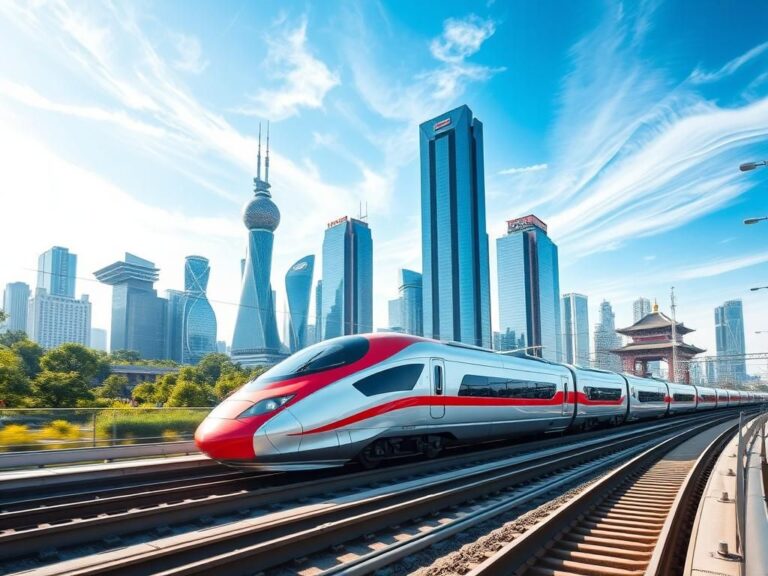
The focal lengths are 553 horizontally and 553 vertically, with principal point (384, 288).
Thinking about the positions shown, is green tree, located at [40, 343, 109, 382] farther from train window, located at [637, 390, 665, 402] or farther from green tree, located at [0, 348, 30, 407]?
train window, located at [637, 390, 665, 402]

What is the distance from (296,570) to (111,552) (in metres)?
2.15

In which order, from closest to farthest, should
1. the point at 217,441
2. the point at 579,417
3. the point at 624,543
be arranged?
the point at 624,543, the point at 217,441, the point at 579,417

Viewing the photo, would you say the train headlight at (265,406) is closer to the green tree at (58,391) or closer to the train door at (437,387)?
the train door at (437,387)

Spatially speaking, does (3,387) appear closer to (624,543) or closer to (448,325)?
(624,543)

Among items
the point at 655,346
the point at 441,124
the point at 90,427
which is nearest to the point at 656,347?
the point at 655,346

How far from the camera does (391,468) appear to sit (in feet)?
35.3

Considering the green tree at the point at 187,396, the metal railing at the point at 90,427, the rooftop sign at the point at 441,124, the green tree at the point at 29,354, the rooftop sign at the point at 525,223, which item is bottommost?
the green tree at the point at 187,396

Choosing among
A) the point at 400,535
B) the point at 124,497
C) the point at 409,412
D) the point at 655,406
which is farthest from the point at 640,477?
the point at 655,406

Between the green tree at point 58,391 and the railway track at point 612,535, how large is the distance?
36.7 metres

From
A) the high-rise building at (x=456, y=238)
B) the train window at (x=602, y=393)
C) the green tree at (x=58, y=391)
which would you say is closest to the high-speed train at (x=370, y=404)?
the train window at (x=602, y=393)

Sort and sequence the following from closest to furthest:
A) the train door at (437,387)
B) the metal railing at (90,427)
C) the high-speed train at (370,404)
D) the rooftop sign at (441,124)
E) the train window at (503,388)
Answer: the high-speed train at (370,404)
the metal railing at (90,427)
the train door at (437,387)
the train window at (503,388)
the rooftop sign at (441,124)

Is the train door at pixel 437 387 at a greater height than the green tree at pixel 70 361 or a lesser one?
lesser

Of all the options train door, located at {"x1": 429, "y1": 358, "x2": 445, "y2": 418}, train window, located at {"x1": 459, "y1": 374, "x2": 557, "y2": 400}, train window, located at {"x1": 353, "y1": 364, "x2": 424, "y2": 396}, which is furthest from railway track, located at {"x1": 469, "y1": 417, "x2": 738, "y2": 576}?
train window, located at {"x1": 353, "y1": 364, "x2": 424, "y2": 396}

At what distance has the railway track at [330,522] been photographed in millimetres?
5453
